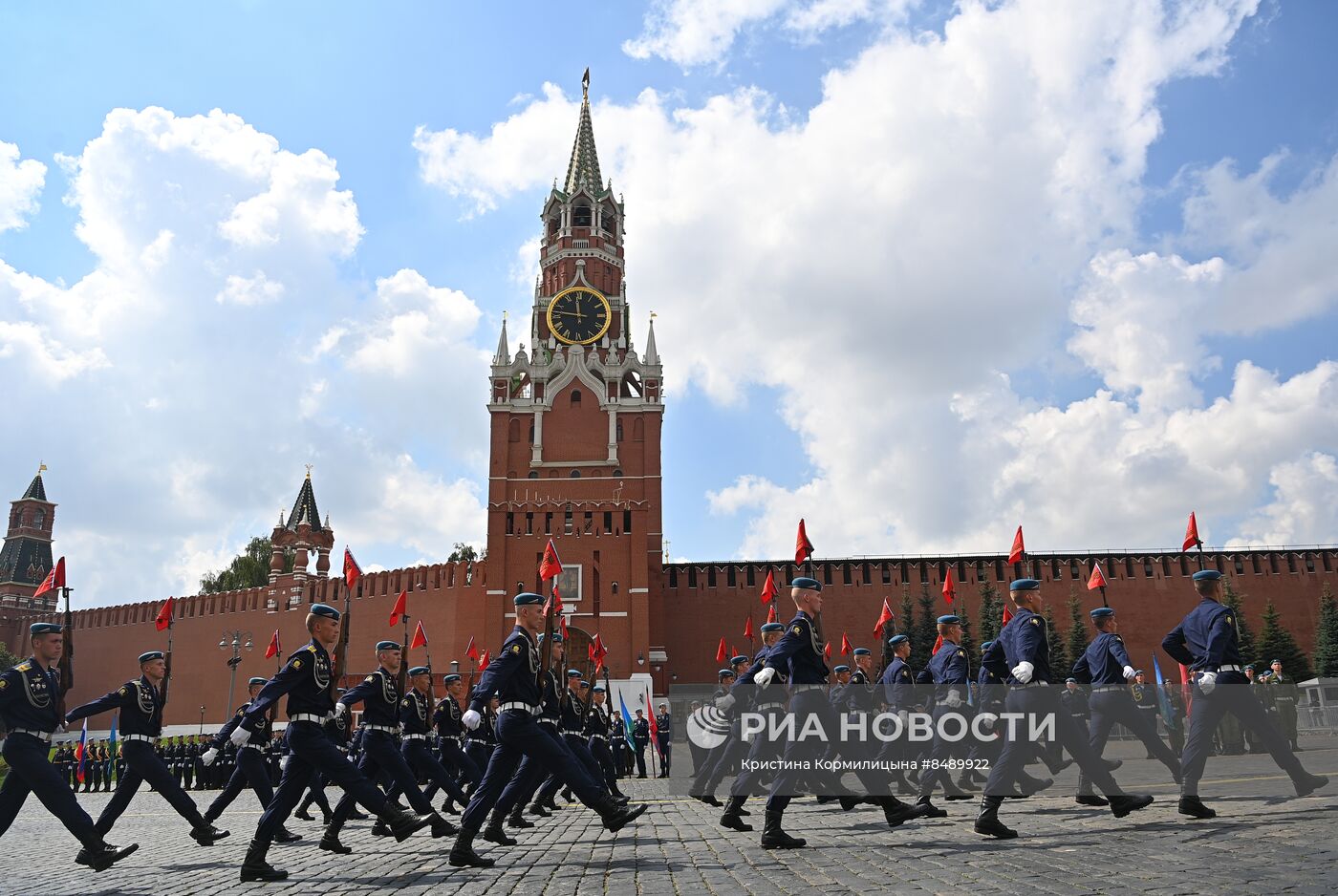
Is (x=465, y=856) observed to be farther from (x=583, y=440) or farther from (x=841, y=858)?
(x=583, y=440)

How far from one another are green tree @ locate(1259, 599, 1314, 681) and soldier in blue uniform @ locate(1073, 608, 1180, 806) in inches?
1473

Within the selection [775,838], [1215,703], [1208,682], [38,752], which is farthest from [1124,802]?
[38,752]

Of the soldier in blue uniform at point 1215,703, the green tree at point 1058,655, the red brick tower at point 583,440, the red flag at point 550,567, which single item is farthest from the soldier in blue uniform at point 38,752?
the green tree at point 1058,655

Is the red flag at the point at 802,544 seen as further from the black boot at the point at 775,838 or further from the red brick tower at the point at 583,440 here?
the red brick tower at the point at 583,440

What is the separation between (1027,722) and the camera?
7.32m

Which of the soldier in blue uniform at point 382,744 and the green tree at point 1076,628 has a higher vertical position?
the green tree at point 1076,628

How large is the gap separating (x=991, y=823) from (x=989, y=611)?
37.5 m

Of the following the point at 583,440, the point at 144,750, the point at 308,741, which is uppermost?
the point at 583,440

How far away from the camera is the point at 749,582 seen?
147ft

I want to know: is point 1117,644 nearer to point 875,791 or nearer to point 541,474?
point 875,791

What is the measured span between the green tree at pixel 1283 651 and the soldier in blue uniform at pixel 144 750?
42.2 m

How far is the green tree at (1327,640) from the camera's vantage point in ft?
126

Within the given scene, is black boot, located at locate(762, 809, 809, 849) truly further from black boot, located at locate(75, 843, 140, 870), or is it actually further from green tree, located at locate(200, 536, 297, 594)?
green tree, located at locate(200, 536, 297, 594)

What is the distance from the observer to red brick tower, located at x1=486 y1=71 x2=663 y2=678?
136 ft
